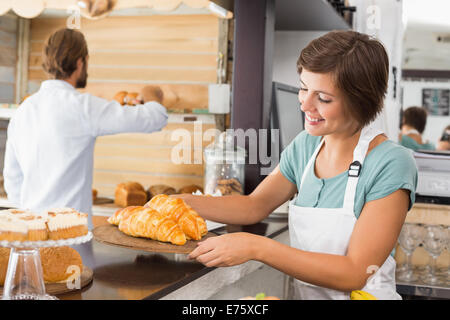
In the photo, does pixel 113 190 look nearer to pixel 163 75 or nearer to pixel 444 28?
pixel 163 75

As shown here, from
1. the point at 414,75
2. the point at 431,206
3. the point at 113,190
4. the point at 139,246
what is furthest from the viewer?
the point at 414,75

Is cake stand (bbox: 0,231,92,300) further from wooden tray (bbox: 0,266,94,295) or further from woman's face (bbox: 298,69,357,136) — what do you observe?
woman's face (bbox: 298,69,357,136)

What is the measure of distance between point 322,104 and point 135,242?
1.79 ft

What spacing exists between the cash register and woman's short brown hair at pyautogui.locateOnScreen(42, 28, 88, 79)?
63.6 inches

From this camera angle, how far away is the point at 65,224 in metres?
1.05

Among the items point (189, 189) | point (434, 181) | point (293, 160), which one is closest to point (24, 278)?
point (293, 160)

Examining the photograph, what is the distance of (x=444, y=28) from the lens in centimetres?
679

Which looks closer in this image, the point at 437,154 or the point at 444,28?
the point at 437,154

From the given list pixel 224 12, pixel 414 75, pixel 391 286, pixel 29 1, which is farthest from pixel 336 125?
pixel 414 75

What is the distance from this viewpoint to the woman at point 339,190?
1136 millimetres

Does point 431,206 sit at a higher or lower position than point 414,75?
lower

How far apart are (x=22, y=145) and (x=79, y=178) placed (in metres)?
0.27

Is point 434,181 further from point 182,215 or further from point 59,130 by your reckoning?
point 59,130

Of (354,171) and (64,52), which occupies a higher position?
(64,52)
